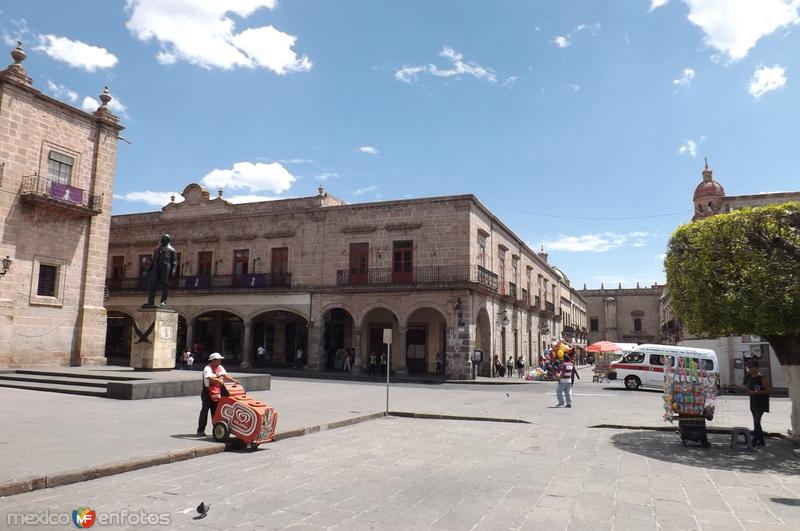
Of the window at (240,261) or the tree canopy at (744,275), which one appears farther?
the window at (240,261)

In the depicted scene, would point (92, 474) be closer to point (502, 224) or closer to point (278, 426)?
point (278, 426)

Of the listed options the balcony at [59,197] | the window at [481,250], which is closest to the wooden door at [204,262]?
the balcony at [59,197]

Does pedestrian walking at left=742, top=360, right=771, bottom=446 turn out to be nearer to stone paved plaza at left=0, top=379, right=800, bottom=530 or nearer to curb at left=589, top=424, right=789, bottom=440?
stone paved plaza at left=0, top=379, right=800, bottom=530

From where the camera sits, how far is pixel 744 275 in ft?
26.7

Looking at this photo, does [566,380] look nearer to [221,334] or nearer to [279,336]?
[279,336]

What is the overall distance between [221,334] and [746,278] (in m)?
27.9

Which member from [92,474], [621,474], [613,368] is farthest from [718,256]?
[613,368]

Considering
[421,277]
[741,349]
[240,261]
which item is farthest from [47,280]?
[741,349]

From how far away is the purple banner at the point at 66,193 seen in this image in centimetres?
1850

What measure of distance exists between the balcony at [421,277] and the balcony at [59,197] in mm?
11317

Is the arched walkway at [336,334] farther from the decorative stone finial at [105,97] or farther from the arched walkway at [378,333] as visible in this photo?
the decorative stone finial at [105,97]

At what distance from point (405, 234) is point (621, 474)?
20.3 m

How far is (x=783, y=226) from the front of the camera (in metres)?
8.40

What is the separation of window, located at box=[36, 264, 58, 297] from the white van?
864 inches
